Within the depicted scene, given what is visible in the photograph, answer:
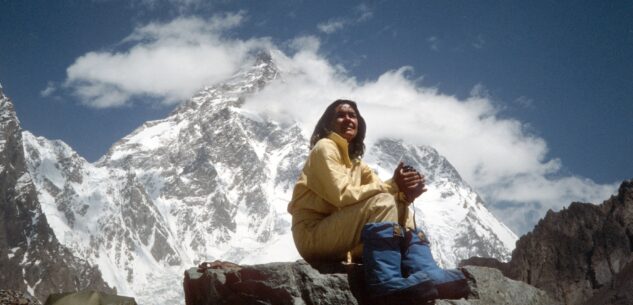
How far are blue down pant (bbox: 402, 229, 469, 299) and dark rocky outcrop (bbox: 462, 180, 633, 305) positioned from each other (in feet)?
213

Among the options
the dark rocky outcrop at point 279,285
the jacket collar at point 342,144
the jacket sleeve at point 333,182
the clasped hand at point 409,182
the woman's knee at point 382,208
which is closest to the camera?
the dark rocky outcrop at point 279,285

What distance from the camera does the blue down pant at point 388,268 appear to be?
4422mm

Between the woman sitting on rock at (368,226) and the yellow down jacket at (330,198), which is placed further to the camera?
the yellow down jacket at (330,198)

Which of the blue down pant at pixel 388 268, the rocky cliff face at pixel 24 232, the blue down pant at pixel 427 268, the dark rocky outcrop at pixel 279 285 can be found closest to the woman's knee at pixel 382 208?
the blue down pant at pixel 388 268

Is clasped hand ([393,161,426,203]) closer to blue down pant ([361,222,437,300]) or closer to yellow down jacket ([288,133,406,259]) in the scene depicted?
yellow down jacket ([288,133,406,259])

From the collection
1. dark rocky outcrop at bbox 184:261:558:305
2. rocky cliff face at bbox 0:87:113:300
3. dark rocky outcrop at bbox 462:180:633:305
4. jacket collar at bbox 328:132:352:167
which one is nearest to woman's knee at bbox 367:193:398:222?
dark rocky outcrop at bbox 184:261:558:305

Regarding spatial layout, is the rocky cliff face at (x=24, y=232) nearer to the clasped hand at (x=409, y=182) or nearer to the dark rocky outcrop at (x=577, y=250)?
the dark rocky outcrop at (x=577, y=250)

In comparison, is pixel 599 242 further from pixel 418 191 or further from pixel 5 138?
pixel 5 138

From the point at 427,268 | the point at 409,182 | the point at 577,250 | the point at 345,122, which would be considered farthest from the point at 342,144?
the point at 577,250

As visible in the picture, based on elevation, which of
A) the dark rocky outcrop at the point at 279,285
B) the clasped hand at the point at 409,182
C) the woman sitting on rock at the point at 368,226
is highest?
the clasped hand at the point at 409,182

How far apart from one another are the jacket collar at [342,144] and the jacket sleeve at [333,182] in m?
0.23

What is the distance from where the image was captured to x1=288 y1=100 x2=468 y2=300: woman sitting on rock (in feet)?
14.9

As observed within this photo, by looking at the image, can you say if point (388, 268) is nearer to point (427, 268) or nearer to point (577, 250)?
point (427, 268)

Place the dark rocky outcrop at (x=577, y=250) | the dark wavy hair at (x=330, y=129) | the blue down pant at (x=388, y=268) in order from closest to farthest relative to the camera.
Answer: the blue down pant at (x=388, y=268) < the dark wavy hair at (x=330, y=129) < the dark rocky outcrop at (x=577, y=250)
